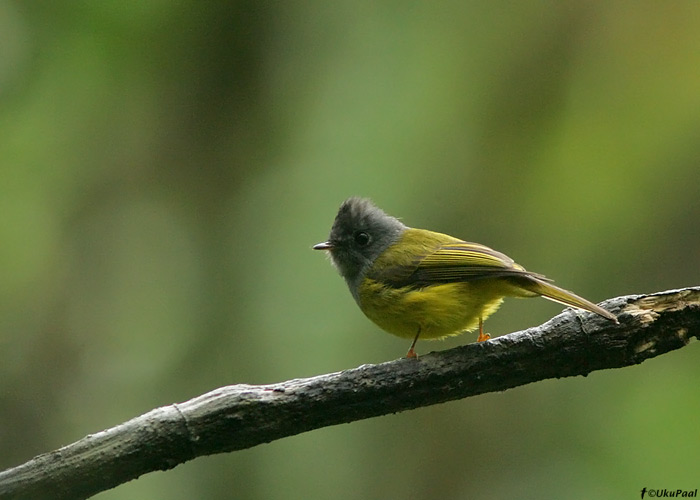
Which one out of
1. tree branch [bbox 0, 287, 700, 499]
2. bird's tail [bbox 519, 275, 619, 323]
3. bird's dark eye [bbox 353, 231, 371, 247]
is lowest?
tree branch [bbox 0, 287, 700, 499]

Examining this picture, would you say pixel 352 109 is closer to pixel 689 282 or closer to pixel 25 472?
pixel 689 282

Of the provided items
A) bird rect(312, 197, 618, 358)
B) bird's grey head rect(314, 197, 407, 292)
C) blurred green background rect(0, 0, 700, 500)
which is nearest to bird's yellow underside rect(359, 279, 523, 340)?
bird rect(312, 197, 618, 358)

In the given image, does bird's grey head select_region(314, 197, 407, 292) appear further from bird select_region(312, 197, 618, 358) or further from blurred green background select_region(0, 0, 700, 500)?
blurred green background select_region(0, 0, 700, 500)

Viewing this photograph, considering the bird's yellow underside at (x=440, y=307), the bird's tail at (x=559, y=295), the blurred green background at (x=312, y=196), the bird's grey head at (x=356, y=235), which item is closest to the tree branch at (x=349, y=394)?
the bird's tail at (x=559, y=295)

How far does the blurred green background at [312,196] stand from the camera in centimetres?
590

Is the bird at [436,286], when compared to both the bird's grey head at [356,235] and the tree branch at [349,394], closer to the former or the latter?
the bird's grey head at [356,235]

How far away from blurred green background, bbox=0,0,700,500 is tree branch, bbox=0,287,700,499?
2.31 meters

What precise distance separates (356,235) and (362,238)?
0.16ft

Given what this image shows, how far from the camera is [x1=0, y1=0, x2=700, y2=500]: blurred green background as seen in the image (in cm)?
590

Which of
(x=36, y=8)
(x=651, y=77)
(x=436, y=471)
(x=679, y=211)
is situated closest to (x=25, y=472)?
(x=436, y=471)

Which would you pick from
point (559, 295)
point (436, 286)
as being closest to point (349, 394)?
point (436, 286)

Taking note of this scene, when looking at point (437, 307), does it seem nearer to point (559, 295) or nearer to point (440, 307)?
point (440, 307)

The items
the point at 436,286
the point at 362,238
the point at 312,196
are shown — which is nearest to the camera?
the point at 436,286

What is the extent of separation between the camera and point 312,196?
6523 millimetres
